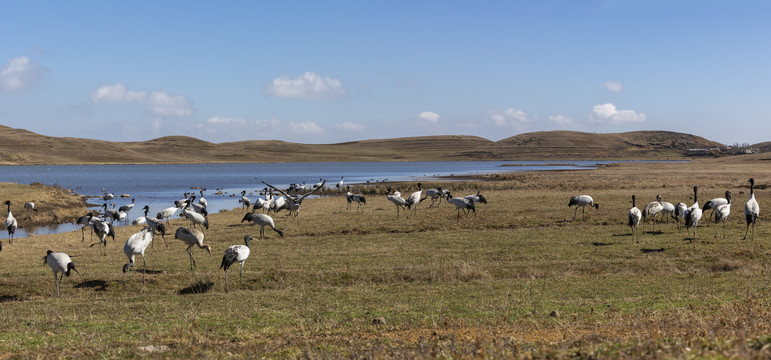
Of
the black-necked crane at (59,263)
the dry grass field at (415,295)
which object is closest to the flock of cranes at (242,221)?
the black-necked crane at (59,263)

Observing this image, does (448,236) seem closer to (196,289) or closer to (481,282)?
(481,282)

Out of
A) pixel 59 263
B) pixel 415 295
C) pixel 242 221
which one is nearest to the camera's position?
pixel 415 295

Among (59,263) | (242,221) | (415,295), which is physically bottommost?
(415,295)

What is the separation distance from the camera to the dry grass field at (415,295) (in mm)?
8945

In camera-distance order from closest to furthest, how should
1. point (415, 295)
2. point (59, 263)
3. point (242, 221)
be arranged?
1. point (415, 295)
2. point (59, 263)
3. point (242, 221)

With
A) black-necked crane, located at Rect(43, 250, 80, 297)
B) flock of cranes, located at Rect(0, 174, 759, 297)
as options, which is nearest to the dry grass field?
flock of cranes, located at Rect(0, 174, 759, 297)

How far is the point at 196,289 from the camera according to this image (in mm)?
16734

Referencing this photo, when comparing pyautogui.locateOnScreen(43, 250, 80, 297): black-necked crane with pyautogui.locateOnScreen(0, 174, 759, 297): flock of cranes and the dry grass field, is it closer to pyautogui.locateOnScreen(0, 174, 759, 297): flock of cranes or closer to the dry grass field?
pyautogui.locateOnScreen(0, 174, 759, 297): flock of cranes

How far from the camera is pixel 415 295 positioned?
14.8 meters

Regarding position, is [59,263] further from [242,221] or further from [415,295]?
[415,295]

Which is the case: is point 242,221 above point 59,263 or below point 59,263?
above

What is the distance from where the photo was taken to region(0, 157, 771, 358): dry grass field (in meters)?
8.95

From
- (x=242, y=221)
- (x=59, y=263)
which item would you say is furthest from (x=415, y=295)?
(x=242, y=221)

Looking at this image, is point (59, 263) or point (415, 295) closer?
point (415, 295)
